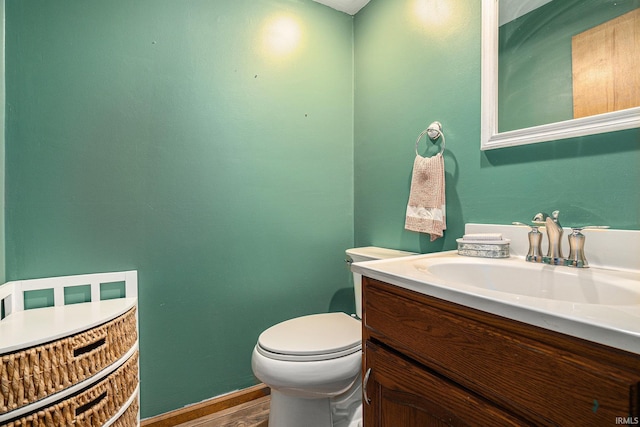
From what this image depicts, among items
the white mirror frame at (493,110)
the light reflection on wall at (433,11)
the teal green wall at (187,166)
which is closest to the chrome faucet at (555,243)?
the white mirror frame at (493,110)

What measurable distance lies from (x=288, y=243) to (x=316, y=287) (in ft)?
1.05

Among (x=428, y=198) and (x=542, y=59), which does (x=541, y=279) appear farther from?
(x=542, y=59)

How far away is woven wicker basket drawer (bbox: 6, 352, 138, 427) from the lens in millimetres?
845

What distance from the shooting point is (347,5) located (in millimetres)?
1738

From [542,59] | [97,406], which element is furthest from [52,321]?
[542,59]

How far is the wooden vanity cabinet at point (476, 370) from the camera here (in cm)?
44

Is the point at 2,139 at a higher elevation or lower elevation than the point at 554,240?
higher

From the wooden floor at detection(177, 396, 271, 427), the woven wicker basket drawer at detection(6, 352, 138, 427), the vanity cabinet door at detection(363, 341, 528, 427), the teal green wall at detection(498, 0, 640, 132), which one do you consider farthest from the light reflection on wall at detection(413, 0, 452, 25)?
the wooden floor at detection(177, 396, 271, 427)

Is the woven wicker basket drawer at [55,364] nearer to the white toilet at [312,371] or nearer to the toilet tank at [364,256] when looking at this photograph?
the white toilet at [312,371]

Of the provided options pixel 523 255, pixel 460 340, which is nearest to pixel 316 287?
pixel 523 255

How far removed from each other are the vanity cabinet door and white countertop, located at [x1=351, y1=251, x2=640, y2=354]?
190 millimetres

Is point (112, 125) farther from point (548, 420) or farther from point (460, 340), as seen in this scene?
point (548, 420)

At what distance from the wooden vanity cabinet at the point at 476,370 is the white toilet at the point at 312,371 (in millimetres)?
228

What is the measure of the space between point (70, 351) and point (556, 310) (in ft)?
4.10
